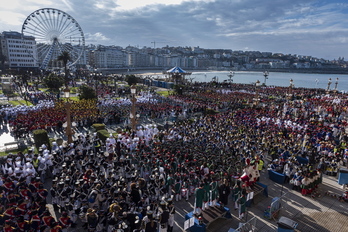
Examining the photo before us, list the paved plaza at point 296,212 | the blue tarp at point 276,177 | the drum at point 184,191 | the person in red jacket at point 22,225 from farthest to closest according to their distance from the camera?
the blue tarp at point 276,177, the drum at point 184,191, the paved plaza at point 296,212, the person in red jacket at point 22,225

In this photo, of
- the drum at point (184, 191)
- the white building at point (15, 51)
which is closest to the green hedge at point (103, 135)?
the drum at point (184, 191)

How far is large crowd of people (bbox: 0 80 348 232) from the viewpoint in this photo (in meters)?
7.89

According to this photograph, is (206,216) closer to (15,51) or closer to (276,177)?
(276,177)

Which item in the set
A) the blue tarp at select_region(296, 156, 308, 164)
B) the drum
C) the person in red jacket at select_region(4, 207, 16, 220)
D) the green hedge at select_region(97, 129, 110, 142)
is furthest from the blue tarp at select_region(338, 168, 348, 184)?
the green hedge at select_region(97, 129, 110, 142)

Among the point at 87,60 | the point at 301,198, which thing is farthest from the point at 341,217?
the point at 87,60

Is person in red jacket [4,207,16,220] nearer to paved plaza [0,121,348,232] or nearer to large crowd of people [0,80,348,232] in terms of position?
large crowd of people [0,80,348,232]

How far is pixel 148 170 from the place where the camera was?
1189cm

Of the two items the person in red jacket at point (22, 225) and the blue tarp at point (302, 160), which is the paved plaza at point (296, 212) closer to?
the blue tarp at point (302, 160)

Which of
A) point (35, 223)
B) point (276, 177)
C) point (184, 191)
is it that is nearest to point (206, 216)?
point (184, 191)

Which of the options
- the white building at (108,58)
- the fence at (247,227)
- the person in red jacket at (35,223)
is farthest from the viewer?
the white building at (108,58)

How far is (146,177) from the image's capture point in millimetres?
11820

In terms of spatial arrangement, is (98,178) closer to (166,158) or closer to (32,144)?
(166,158)

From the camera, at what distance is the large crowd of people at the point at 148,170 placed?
7.89 meters

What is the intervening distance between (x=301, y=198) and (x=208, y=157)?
16.0 feet
